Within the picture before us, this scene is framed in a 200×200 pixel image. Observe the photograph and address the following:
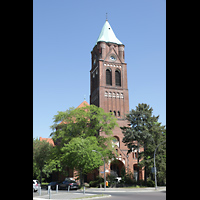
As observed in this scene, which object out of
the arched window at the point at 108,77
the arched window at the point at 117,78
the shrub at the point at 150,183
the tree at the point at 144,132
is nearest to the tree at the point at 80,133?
the tree at the point at 144,132

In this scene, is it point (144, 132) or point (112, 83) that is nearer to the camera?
point (144, 132)

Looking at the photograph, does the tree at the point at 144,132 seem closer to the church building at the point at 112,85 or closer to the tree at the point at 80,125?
the tree at the point at 80,125

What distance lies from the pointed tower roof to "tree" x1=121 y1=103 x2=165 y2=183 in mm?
24231

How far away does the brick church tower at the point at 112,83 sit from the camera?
52.6m

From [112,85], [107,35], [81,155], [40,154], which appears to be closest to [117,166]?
[40,154]

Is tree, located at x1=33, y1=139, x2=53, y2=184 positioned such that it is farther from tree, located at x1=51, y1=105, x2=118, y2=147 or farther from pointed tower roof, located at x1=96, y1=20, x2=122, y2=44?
pointed tower roof, located at x1=96, y1=20, x2=122, y2=44

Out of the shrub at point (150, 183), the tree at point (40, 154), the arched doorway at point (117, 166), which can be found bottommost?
the shrub at point (150, 183)

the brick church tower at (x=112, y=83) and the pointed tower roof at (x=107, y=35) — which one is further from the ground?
the pointed tower roof at (x=107, y=35)

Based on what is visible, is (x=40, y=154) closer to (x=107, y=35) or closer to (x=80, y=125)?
(x=80, y=125)

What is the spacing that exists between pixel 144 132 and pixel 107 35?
31.1m

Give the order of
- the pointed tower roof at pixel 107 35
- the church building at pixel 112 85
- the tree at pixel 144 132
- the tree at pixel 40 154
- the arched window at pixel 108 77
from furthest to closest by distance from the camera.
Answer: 1. the pointed tower roof at pixel 107 35
2. the arched window at pixel 108 77
3. the church building at pixel 112 85
4. the tree at pixel 40 154
5. the tree at pixel 144 132

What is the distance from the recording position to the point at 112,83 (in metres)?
57.4

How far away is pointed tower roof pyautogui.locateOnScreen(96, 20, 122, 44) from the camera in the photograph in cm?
6220
